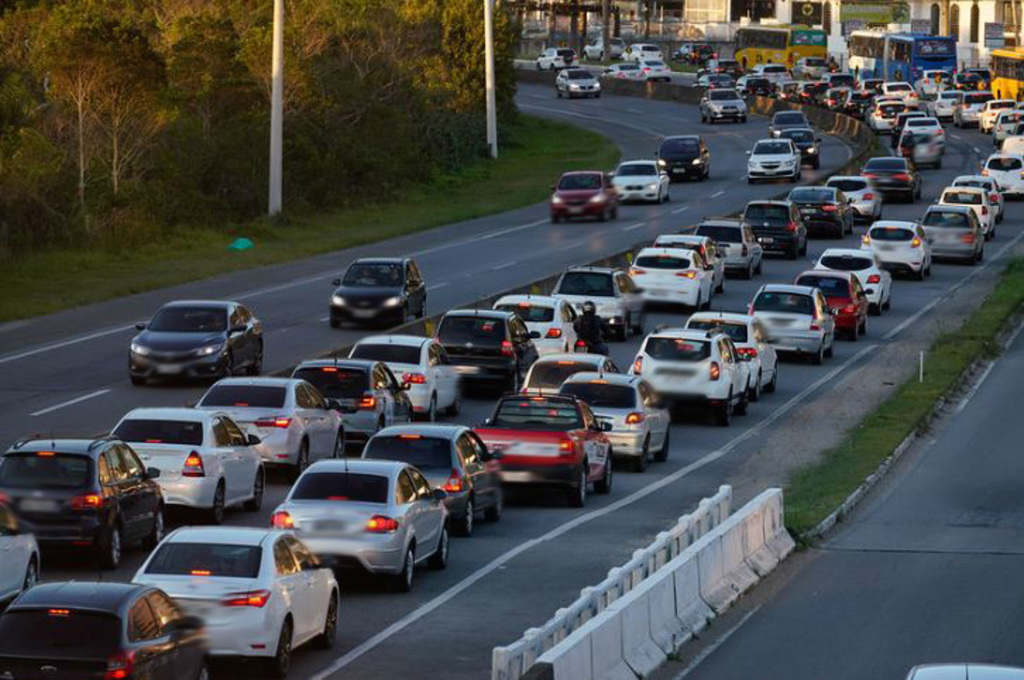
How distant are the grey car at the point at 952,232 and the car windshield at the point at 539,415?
31.4 m

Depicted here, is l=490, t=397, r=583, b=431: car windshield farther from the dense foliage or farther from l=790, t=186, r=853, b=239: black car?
l=790, t=186, r=853, b=239: black car

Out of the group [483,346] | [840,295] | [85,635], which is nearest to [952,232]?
[840,295]

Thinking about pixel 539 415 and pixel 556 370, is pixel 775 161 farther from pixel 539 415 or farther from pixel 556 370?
pixel 539 415

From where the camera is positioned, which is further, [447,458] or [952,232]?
[952,232]

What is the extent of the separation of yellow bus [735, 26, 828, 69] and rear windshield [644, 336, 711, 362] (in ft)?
362

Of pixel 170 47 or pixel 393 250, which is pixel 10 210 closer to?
pixel 393 250

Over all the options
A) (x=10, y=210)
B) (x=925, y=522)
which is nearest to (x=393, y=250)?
(x=10, y=210)

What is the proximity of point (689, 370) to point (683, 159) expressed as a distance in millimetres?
42819

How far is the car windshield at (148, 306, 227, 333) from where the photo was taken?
3484 cm

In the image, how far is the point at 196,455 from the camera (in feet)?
78.0

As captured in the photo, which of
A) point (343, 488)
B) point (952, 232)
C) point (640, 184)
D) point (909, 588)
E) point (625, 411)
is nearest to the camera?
point (343, 488)

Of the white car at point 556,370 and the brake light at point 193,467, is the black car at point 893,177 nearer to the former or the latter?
the white car at point 556,370

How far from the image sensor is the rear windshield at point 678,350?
34.1 meters

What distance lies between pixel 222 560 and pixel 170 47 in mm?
54323
